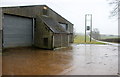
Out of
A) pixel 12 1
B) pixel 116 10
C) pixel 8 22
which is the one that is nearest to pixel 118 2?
pixel 116 10

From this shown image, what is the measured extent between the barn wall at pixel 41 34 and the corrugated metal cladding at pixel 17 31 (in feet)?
2.17

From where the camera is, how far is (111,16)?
16.9 metres

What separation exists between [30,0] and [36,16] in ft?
15.0

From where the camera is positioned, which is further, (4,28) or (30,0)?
(30,0)

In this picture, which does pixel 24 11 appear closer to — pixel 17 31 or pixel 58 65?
pixel 17 31

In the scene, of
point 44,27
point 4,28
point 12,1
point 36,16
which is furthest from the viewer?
point 12,1

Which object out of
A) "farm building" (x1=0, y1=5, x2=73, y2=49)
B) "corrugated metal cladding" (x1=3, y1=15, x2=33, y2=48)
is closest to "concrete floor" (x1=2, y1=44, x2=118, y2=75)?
"corrugated metal cladding" (x1=3, y1=15, x2=33, y2=48)

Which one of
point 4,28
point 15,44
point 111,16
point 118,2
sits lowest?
point 15,44

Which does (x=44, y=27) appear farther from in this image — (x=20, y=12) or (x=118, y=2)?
(x=118, y=2)

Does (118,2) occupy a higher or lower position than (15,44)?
higher

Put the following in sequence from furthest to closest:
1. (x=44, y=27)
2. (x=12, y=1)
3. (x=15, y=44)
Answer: (x=12, y=1) < (x=44, y=27) < (x=15, y=44)

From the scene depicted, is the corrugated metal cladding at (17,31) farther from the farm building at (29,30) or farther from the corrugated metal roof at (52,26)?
the corrugated metal roof at (52,26)

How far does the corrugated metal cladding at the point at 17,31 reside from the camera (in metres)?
14.2

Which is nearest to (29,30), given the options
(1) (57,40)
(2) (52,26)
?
(2) (52,26)
